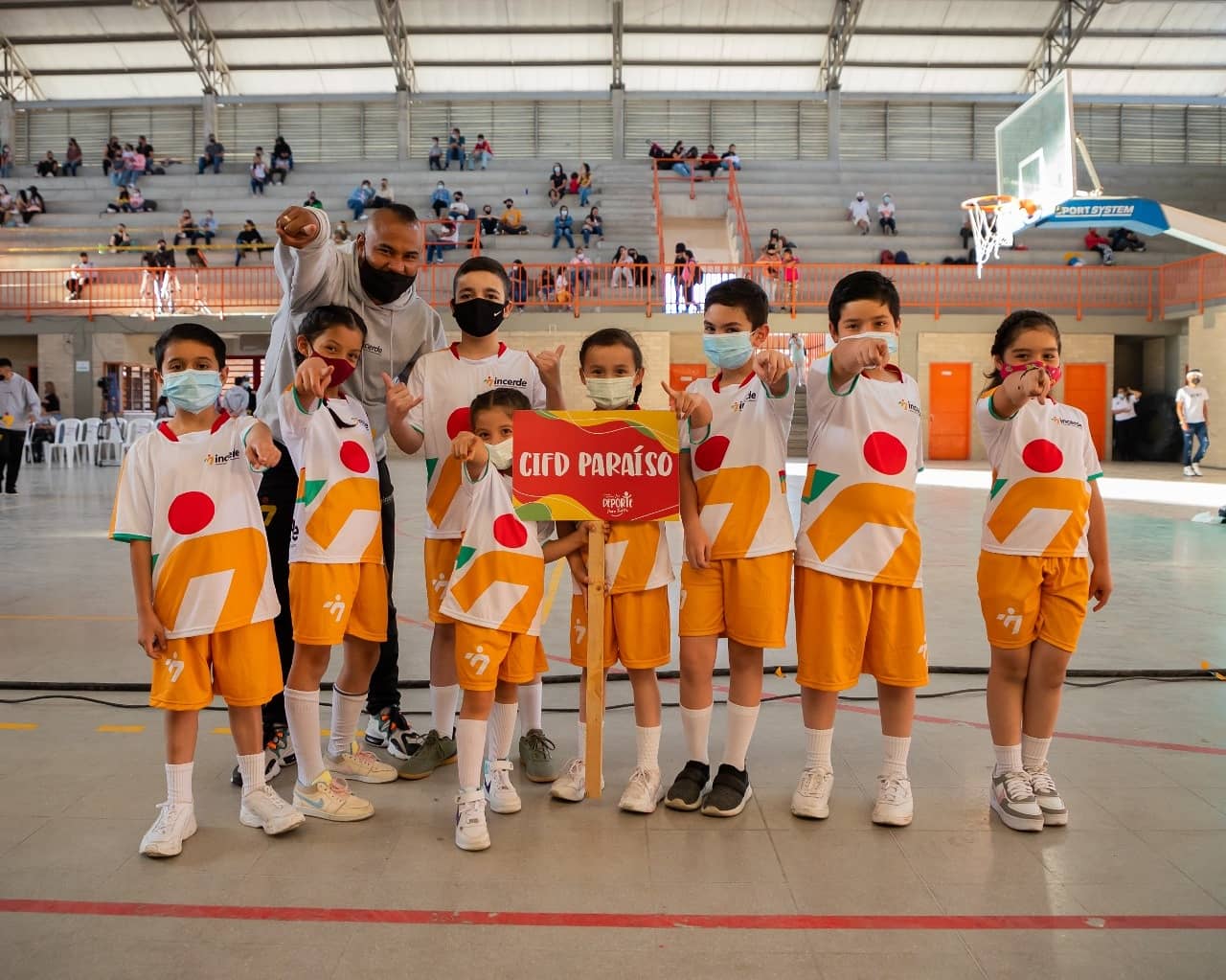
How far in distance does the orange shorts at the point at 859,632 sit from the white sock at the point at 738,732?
231mm

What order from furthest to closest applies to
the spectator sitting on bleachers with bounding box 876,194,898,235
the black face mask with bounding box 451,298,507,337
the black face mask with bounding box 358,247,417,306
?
the spectator sitting on bleachers with bounding box 876,194,898,235, the black face mask with bounding box 358,247,417,306, the black face mask with bounding box 451,298,507,337

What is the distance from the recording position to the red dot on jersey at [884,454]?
10.1 feet

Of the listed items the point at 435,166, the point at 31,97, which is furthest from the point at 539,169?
the point at 31,97

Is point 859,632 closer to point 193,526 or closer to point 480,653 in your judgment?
point 480,653

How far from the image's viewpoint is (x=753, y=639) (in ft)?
10.2

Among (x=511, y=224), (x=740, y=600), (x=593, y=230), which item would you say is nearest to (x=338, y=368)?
(x=740, y=600)

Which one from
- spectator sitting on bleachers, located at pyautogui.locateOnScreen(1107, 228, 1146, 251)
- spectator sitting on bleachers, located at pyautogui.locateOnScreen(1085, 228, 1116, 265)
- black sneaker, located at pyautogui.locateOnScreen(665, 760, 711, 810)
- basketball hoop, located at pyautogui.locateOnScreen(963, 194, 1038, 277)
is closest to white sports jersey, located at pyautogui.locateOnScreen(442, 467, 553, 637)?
black sneaker, located at pyautogui.locateOnScreen(665, 760, 711, 810)

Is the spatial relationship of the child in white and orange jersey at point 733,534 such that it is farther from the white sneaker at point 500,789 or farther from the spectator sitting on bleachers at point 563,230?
the spectator sitting on bleachers at point 563,230

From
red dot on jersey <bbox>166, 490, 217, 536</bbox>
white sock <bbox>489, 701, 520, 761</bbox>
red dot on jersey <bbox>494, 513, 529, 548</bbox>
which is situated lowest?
white sock <bbox>489, 701, 520, 761</bbox>

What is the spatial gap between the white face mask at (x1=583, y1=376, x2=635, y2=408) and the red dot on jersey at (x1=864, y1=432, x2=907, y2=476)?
2.55 feet

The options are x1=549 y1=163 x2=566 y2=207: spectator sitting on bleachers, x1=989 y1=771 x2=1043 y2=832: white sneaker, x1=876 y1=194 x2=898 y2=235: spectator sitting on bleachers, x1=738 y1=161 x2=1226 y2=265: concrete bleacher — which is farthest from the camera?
x1=549 y1=163 x2=566 y2=207: spectator sitting on bleachers

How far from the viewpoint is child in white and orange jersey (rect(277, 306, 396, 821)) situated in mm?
3082

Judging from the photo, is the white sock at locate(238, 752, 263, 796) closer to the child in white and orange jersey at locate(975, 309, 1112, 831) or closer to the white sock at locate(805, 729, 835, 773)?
the white sock at locate(805, 729, 835, 773)

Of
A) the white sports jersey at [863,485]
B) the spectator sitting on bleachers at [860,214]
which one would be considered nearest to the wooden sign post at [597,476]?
the white sports jersey at [863,485]
